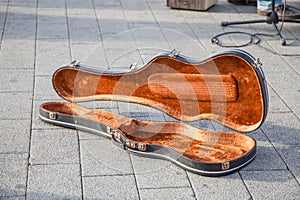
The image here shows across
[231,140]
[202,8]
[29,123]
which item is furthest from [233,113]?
[202,8]

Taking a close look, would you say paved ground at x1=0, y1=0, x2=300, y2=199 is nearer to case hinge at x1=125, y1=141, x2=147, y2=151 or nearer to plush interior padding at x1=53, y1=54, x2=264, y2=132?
case hinge at x1=125, y1=141, x2=147, y2=151

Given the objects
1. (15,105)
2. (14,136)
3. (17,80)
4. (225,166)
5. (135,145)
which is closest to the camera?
(225,166)

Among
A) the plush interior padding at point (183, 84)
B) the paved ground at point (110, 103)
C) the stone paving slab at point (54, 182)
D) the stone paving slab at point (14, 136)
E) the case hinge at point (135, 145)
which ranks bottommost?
the paved ground at point (110, 103)

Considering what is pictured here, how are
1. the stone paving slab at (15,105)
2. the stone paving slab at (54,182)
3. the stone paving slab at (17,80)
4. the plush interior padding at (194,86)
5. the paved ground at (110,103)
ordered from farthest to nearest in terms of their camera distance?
the stone paving slab at (17,80)
the stone paving slab at (15,105)
the plush interior padding at (194,86)
the paved ground at (110,103)
the stone paving slab at (54,182)

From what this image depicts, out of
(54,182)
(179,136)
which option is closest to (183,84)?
(179,136)

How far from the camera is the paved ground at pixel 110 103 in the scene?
318 cm

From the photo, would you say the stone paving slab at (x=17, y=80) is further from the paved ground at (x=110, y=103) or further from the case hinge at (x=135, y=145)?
the case hinge at (x=135, y=145)

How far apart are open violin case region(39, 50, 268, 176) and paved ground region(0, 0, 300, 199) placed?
79mm

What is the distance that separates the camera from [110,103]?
407 centimetres

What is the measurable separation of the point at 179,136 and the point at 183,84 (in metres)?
0.32

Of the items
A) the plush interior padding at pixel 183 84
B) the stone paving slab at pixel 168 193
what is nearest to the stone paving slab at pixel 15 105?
the plush interior padding at pixel 183 84

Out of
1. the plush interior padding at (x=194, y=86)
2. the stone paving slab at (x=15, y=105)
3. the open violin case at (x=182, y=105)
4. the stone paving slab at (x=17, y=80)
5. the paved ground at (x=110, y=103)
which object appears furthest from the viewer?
the stone paving slab at (x=17, y=80)

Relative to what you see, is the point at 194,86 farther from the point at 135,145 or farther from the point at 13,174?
the point at 13,174

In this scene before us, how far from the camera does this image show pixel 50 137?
3646mm
